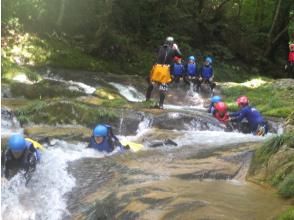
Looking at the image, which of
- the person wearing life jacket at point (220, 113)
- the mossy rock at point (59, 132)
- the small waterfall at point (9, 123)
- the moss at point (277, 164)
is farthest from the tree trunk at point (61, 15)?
the moss at point (277, 164)

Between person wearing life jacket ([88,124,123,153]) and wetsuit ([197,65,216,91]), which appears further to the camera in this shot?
wetsuit ([197,65,216,91])

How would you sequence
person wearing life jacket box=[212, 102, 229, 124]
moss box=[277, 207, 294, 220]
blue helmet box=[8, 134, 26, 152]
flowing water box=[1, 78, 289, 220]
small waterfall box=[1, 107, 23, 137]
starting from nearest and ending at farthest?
moss box=[277, 207, 294, 220] < flowing water box=[1, 78, 289, 220] < blue helmet box=[8, 134, 26, 152] < small waterfall box=[1, 107, 23, 137] < person wearing life jacket box=[212, 102, 229, 124]

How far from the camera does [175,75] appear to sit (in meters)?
19.0

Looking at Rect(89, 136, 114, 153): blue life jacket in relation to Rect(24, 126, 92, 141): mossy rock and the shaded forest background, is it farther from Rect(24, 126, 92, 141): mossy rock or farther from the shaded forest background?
the shaded forest background

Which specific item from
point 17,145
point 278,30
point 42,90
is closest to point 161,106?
point 42,90

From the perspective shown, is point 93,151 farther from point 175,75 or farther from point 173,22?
point 173,22

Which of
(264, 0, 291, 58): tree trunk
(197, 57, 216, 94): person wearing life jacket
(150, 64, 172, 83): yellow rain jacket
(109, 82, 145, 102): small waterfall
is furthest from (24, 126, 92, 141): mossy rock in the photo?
(264, 0, 291, 58): tree trunk

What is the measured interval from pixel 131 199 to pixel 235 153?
9.22 ft

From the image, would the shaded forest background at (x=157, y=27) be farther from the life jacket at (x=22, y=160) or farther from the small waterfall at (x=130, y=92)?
the life jacket at (x=22, y=160)

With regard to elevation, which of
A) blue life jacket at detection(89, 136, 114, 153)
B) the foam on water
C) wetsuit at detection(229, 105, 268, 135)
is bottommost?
the foam on water

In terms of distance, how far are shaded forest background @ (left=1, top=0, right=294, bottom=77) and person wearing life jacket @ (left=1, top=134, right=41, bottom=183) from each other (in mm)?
12593

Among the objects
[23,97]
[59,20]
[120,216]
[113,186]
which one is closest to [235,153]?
[113,186]

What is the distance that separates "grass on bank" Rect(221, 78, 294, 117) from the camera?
15.3 meters

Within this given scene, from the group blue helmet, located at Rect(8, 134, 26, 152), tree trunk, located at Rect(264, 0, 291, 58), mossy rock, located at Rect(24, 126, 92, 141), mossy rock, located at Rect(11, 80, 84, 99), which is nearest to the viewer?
blue helmet, located at Rect(8, 134, 26, 152)
